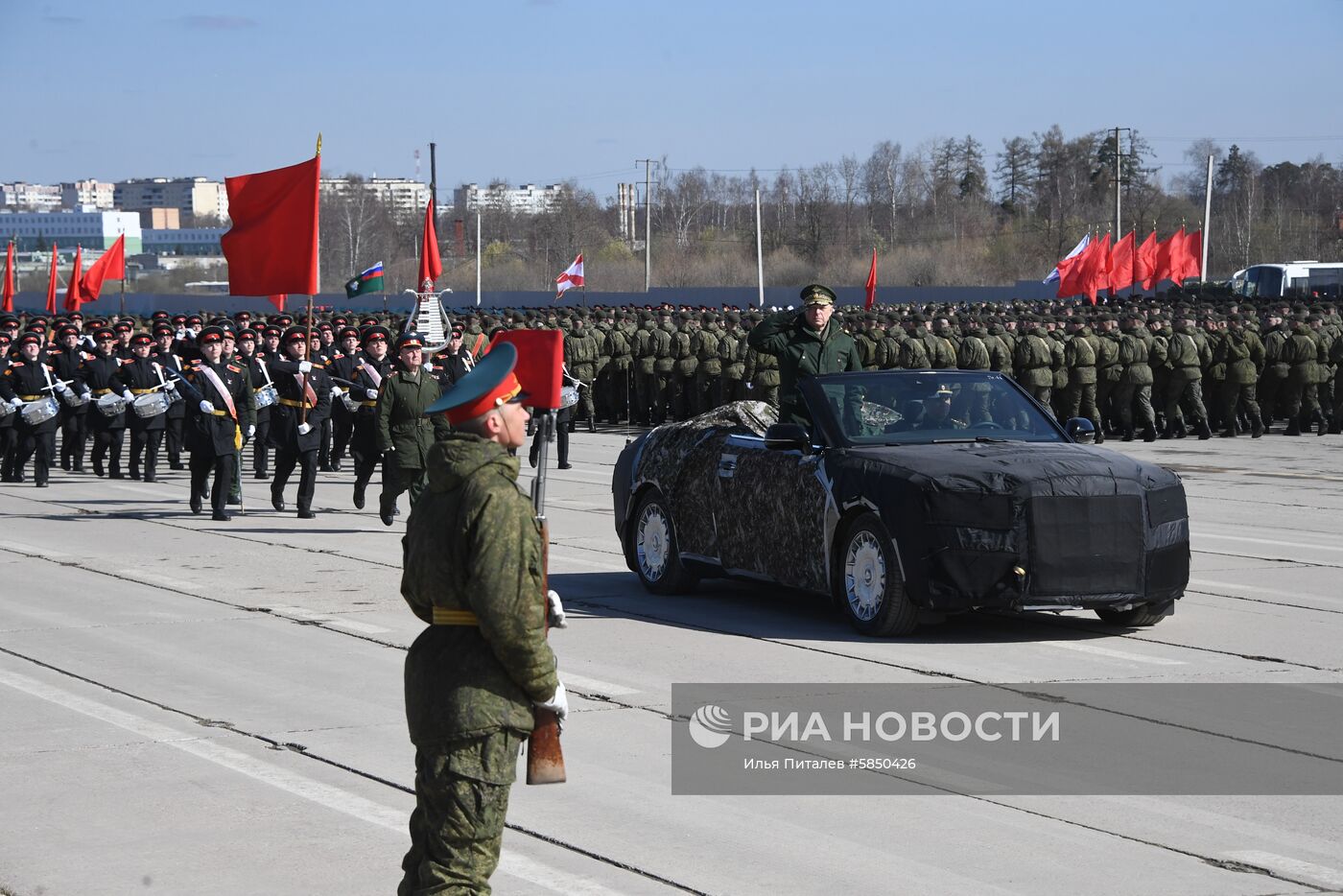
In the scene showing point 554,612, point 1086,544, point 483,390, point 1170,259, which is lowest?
point 1086,544

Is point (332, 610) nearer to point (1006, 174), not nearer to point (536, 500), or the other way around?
point (536, 500)

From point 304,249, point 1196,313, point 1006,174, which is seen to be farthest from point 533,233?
point 304,249

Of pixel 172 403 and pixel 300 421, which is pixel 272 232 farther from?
pixel 172 403

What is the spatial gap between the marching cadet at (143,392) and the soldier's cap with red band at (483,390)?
18.7m

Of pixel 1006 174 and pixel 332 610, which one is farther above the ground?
pixel 1006 174

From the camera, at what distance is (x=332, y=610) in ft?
40.1

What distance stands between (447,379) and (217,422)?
2461 millimetres

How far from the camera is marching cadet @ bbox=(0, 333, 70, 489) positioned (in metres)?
22.8

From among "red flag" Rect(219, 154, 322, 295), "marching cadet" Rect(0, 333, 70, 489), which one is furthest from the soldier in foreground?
"marching cadet" Rect(0, 333, 70, 489)

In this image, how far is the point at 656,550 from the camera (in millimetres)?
12727

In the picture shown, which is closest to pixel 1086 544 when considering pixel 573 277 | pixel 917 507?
pixel 917 507

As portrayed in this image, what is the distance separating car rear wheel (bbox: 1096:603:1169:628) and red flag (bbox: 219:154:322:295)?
33.6 feet

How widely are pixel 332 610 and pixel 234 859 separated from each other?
594 centimetres

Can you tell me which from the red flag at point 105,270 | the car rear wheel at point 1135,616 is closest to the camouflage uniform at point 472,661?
the car rear wheel at point 1135,616
